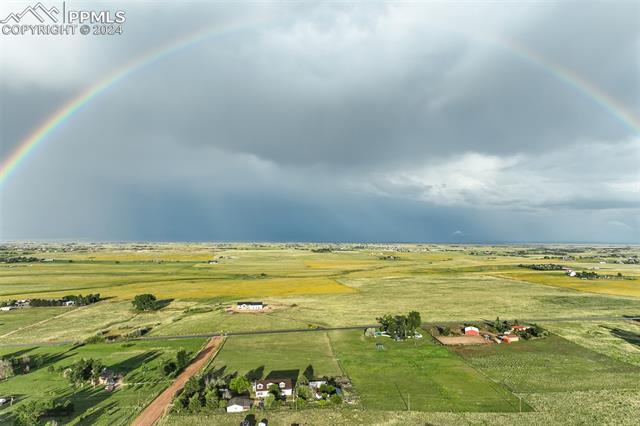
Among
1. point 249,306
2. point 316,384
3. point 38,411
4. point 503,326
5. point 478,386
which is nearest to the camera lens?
point 38,411

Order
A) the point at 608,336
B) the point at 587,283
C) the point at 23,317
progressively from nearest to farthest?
the point at 608,336 < the point at 23,317 < the point at 587,283

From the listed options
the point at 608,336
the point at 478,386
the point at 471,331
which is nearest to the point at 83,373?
the point at 478,386

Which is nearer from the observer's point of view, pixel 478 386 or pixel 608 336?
pixel 478 386

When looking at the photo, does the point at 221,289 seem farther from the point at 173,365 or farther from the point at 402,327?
the point at 402,327

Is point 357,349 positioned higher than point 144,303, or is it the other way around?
point 144,303

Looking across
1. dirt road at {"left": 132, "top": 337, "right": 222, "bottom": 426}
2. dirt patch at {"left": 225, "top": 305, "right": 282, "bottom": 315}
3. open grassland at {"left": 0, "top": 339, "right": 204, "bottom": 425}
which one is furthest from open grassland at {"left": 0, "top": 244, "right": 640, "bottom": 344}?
dirt road at {"left": 132, "top": 337, "right": 222, "bottom": 426}

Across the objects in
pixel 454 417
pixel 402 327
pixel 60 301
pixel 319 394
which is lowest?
pixel 60 301

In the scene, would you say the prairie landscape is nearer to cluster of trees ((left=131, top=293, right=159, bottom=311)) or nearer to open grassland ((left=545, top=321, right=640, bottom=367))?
open grassland ((left=545, top=321, right=640, bottom=367))
